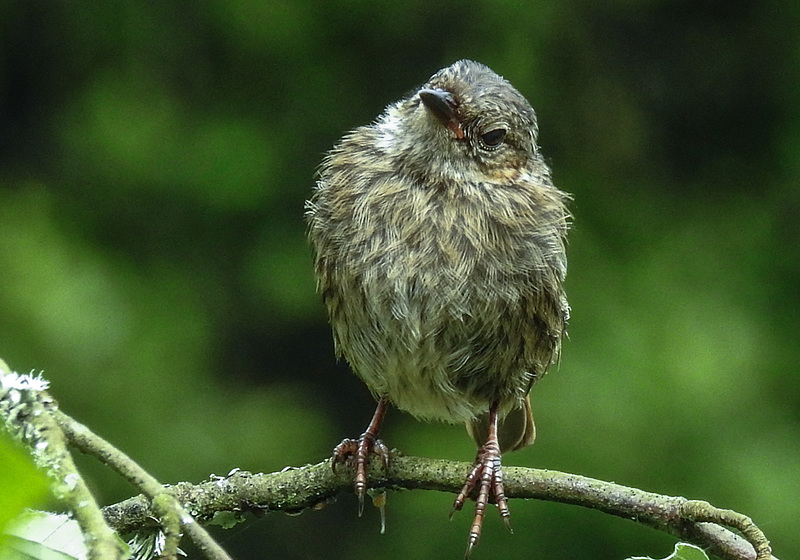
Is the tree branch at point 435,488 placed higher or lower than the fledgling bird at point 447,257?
lower

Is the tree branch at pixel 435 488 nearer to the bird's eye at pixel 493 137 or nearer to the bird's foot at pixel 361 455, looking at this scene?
the bird's foot at pixel 361 455

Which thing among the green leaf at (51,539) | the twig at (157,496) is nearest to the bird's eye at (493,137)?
the twig at (157,496)

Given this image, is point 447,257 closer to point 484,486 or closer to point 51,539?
point 484,486

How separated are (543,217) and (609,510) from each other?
32.0 inches

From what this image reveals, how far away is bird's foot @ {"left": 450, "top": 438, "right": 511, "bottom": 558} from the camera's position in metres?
2.13

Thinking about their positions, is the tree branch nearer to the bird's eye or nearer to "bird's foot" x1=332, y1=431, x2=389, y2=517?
"bird's foot" x1=332, y1=431, x2=389, y2=517

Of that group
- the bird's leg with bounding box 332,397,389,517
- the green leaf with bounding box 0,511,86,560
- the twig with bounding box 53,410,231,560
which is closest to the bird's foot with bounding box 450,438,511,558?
the bird's leg with bounding box 332,397,389,517

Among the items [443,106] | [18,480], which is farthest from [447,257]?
[18,480]

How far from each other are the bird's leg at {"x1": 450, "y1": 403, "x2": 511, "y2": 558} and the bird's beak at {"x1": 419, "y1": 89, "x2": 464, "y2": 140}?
0.78 meters

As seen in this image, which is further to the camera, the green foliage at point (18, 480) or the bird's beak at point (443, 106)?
the bird's beak at point (443, 106)

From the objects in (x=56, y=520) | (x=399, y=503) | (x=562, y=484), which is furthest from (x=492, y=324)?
(x=399, y=503)

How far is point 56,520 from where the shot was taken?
0.96 m

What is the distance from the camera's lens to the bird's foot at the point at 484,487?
2.13 meters

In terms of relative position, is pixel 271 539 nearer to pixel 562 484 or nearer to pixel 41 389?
pixel 562 484
